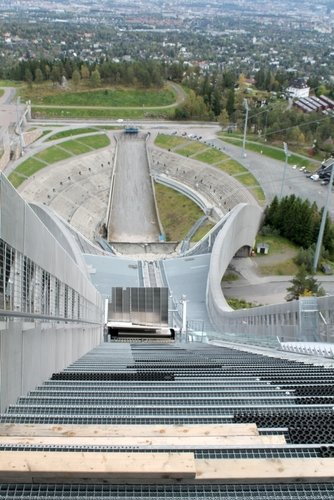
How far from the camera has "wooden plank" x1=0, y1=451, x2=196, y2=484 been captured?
9.58 feet

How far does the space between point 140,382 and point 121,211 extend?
1715 inches

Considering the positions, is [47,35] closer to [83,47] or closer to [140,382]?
[83,47]

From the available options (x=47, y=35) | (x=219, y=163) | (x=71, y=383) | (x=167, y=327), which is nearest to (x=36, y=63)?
(x=219, y=163)

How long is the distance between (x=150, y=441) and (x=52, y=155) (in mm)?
54110

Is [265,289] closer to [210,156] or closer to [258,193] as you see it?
[258,193]

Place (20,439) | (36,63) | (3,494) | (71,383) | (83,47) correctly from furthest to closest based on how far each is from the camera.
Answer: (83,47) < (36,63) < (71,383) < (20,439) < (3,494)

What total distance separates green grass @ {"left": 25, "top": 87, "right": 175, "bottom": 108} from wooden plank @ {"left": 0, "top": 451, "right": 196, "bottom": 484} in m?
→ 73.2

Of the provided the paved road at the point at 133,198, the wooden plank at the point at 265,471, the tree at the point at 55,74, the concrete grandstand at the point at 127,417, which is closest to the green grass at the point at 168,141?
the paved road at the point at 133,198

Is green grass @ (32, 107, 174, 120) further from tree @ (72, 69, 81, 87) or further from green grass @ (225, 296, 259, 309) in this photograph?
green grass @ (225, 296, 259, 309)

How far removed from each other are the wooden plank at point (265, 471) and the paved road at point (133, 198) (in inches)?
1606

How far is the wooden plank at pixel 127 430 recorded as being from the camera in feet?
12.4

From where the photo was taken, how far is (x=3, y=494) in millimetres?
2945

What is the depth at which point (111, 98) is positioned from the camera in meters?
74.1

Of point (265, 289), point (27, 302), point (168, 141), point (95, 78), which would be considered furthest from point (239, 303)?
point (95, 78)
